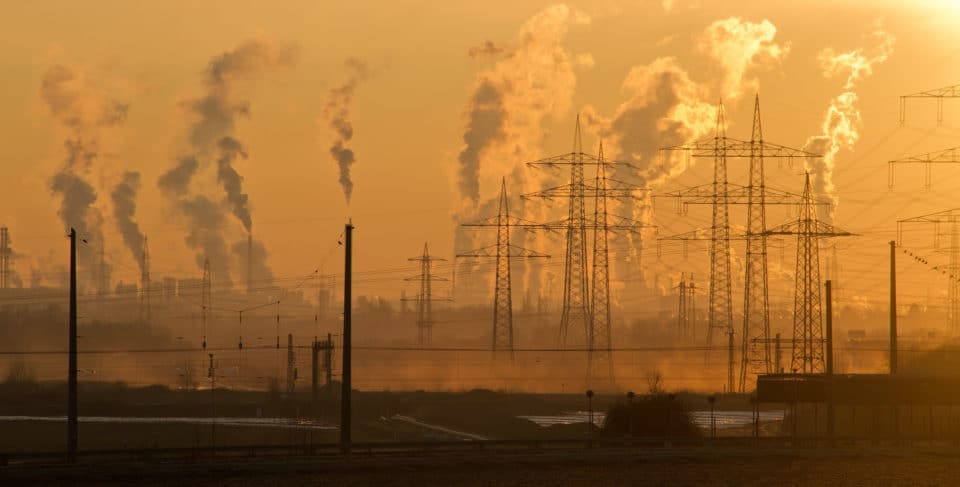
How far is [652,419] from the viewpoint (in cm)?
9244

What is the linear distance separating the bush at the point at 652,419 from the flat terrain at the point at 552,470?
17.8m

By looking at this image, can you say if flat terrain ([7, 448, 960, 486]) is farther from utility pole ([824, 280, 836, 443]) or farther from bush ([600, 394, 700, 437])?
bush ([600, 394, 700, 437])

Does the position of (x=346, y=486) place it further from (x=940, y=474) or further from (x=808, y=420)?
(x=808, y=420)

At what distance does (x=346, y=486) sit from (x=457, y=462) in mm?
12400

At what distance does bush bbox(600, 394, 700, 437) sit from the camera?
91188 mm

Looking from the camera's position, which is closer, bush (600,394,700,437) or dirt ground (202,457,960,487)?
dirt ground (202,457,960,487)

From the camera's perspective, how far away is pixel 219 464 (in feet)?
206

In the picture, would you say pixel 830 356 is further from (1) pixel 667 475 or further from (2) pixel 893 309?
(1) pixel 667 475

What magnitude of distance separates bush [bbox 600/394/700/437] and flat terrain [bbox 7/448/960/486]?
1782 cm

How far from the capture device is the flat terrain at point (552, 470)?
56625 millimetres

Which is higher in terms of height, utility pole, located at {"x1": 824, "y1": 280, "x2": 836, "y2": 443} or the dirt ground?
utility pole, located at {"x1": 824, "y1": 280, "x2": 836, "y2": 443}

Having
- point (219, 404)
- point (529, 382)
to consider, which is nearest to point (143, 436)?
point (219, 404)

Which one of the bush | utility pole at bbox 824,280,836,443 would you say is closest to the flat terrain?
utility pole at bbox 824,280,836,443

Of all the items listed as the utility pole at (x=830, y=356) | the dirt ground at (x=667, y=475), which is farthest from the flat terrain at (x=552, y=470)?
the utility pole at (x=830, y=356)
